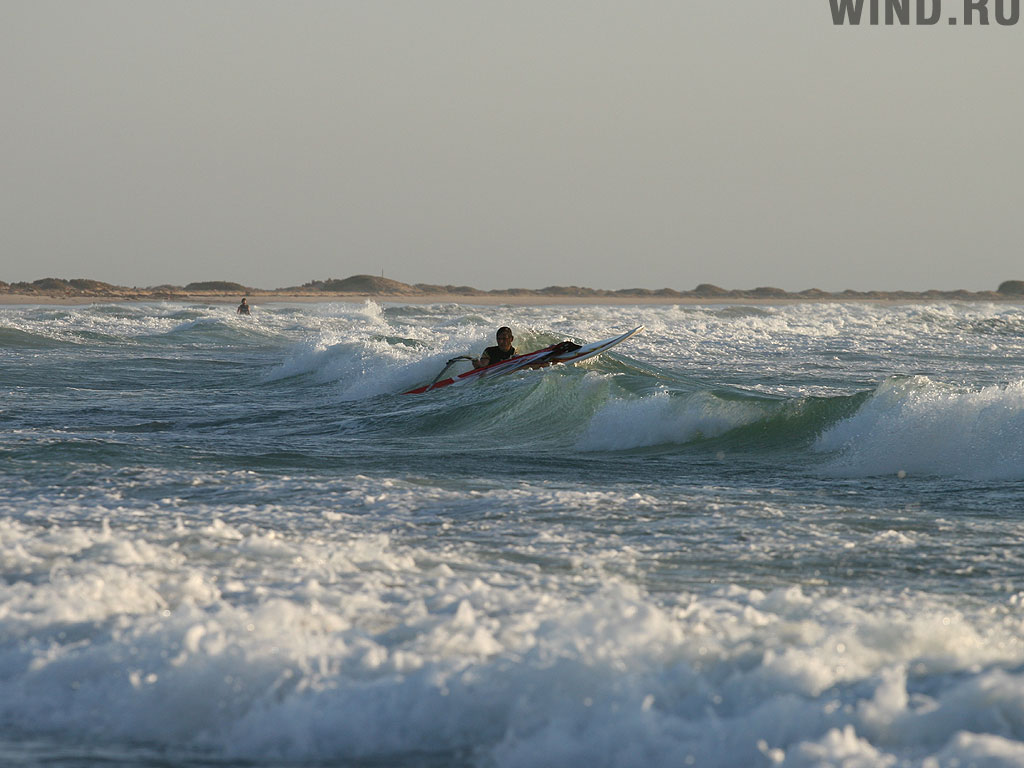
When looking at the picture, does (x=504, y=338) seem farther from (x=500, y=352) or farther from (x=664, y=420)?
(x=664, y=420)

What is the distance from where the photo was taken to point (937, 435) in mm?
9844

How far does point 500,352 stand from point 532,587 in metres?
11.6

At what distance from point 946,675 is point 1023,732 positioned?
474 millimetres

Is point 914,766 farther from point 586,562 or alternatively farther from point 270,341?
point 270,341

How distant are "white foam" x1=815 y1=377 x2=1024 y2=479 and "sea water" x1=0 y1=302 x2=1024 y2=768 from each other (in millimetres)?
35

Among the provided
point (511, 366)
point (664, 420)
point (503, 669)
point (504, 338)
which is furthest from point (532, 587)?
point (504, 338)

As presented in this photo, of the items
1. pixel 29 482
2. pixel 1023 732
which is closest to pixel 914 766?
pixel 1023 732

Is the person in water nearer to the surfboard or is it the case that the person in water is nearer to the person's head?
the person's head

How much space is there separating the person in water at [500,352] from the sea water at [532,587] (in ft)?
13.1

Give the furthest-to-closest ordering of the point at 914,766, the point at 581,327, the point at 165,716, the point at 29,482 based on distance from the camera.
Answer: the point at 581,327 → the point at 29,482 → the point at 165,716 → the point at 914,766

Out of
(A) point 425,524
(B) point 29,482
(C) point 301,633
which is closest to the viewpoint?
(C) point 301,633

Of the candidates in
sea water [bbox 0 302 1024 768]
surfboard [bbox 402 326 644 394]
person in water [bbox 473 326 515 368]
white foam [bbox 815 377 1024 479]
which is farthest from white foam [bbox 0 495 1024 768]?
person in water [bbox 473 326 515 368]

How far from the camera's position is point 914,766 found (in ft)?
10.7

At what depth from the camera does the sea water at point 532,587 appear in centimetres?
362
